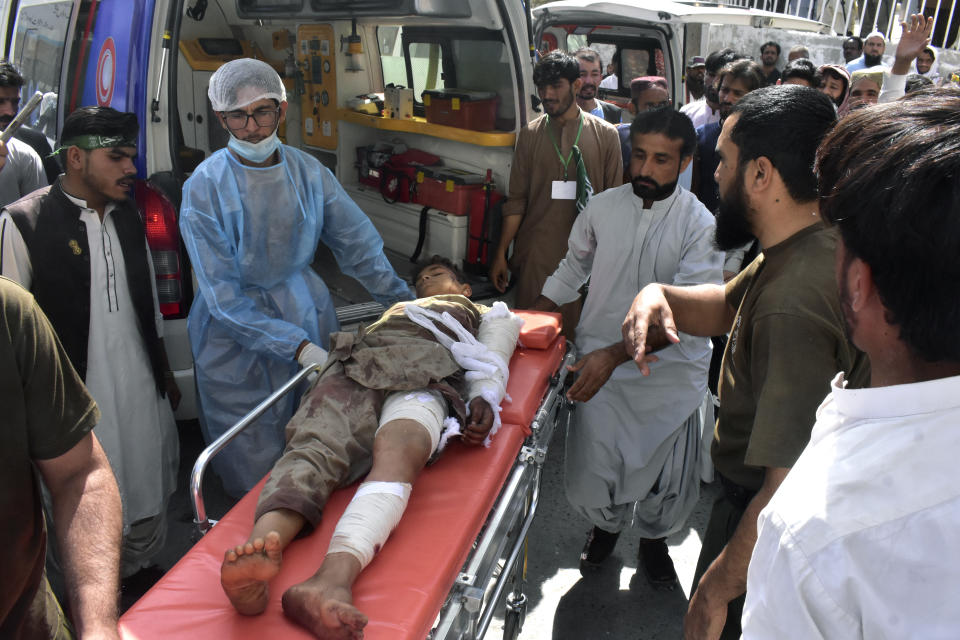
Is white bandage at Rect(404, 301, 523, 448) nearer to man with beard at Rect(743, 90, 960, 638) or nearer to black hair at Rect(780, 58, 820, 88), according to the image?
man with beard at Rect(743, 90, 960, 638)

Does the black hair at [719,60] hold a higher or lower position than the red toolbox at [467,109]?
higher

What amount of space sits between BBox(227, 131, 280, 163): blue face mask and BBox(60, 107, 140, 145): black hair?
14.5 inches

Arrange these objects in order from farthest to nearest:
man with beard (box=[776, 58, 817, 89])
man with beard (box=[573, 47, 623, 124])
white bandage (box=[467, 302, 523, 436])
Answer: man with beard (box=[573, 47, 623, 124]) < man with beard (box=[776, 58, 817, 89]) < white bandage (box=[467, 302, 523, 436])

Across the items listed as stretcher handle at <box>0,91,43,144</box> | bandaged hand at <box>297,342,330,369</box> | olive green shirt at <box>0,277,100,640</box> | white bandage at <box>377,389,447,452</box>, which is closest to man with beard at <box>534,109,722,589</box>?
white bandage at <box>377,389,447,452</box>

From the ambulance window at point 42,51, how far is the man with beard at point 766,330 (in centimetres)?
336

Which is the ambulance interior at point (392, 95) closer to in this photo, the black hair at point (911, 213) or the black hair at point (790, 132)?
the black hair at point (790, 132)

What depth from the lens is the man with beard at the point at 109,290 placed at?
2.38m

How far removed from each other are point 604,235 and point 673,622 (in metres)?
1.58

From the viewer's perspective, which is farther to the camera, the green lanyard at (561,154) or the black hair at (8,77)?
the green lanyard at (561,154)

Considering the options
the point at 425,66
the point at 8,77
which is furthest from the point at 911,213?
the point at 425,66

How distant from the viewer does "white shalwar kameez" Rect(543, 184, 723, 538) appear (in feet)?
9.27

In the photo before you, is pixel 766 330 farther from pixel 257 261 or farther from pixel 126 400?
pixel 126 400

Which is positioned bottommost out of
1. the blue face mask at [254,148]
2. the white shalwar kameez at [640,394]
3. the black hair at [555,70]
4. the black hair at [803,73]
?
the white shalwar kameez at [640,394]

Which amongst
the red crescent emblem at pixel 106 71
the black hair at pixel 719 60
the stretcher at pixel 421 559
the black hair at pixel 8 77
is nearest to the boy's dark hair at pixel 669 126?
the stretcher at pixel 421 559
